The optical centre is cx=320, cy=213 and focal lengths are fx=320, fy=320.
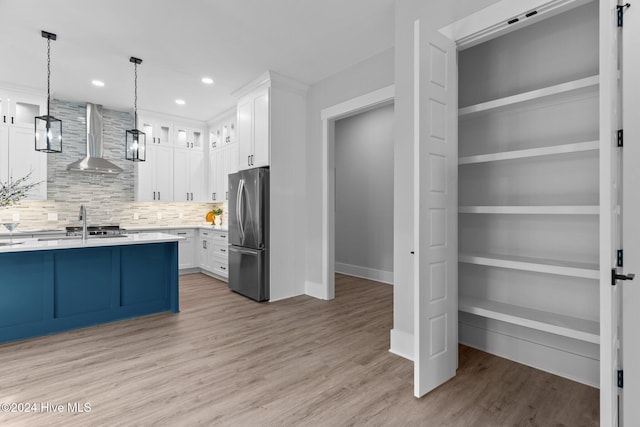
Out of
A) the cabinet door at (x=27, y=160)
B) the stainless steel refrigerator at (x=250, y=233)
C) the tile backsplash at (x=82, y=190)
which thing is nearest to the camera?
the stainless steel refrigerator at (x=250, y=233)

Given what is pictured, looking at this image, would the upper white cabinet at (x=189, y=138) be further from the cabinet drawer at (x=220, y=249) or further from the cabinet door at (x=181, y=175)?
the cabinet drawer at (x=220, y=249)

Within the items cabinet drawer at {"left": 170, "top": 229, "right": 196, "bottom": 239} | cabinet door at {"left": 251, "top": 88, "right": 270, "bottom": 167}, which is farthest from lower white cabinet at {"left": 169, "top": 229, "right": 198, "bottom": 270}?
cabinet door at {"left": 251, "top": 88, "right": 270, "bottom": 167}

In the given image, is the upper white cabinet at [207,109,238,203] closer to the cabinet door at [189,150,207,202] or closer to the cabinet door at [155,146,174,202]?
the cabinet door at [189,150,207,202]

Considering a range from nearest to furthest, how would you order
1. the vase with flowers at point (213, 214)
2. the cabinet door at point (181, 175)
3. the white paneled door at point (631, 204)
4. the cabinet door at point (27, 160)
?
1. the white paneled door at point (631, 204)
2. the cabinet door at point (27, 160)
3. the cabinet door at point (181, 175)
4. the vase with flowers at point (213, 214)

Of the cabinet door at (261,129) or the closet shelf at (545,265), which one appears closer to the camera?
the closet shelf at (545,265)

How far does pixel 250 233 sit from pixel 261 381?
7.83 ft

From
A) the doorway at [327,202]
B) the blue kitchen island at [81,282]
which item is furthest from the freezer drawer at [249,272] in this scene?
the blue kitchen island at [81,282]

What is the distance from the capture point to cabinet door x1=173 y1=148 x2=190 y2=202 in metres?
6.29

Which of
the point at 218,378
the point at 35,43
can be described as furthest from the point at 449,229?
the point at 35,43

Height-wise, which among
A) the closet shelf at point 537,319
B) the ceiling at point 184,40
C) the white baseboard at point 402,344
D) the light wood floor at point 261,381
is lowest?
the light wood floor at point 261,381

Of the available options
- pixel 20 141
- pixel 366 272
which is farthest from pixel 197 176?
pixel 366 272

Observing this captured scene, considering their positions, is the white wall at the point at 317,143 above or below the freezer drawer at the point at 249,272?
above

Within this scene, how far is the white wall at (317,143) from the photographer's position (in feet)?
13.1

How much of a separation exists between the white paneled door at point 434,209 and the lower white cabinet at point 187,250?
5077mm
